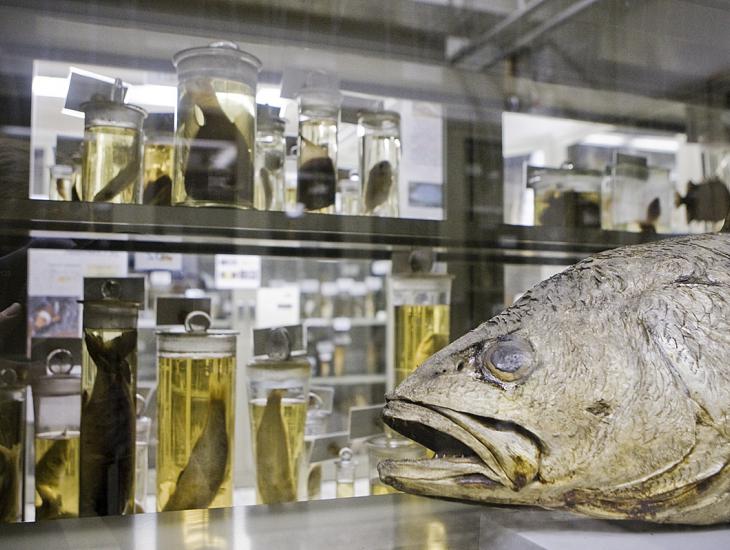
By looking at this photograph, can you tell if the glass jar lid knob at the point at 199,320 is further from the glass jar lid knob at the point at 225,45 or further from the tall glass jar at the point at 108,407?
the glass jar lid knob at the point at 225,45

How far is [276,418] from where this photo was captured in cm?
121

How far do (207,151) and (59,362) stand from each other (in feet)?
1.37

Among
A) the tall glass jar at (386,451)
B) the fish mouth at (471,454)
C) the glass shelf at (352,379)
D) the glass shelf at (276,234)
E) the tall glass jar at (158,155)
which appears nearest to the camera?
the fish mouth at (471,454)

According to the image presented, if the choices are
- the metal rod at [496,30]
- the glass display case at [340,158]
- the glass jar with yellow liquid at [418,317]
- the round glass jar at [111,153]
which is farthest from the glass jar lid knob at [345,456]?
the metal rod at [496,30]

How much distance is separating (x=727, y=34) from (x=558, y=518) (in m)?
1.14

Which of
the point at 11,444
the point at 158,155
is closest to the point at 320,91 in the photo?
the point at 158,155

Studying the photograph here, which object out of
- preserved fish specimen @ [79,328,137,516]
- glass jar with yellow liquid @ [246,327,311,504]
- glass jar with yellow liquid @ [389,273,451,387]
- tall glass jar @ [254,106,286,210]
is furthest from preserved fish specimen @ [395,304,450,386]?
preserved fish specimen @ [79,328,137,516]

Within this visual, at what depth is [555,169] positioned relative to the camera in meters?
1.45

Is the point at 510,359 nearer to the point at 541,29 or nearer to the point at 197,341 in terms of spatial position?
the point at 197,341

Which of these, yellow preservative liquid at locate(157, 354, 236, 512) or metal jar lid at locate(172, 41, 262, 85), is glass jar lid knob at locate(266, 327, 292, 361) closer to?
yellow preservative liquid at locate(157, 354, 236, 512)

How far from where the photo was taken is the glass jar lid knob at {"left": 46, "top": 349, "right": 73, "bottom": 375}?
112 cm

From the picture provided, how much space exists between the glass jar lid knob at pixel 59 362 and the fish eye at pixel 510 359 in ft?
2.44

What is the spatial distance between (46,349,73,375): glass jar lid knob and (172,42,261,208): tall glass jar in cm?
31

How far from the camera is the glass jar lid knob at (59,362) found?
1119 mm
